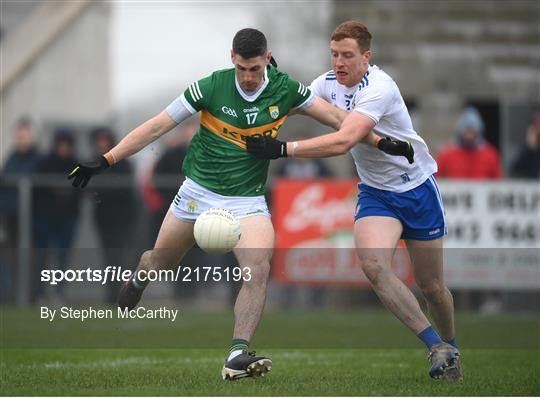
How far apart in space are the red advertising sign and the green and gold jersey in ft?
25.8

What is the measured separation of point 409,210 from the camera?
9117 millimetres

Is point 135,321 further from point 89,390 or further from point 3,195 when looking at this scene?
point 89,390

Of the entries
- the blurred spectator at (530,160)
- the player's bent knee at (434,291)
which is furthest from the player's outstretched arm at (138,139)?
the blurred spectator at (530,160)

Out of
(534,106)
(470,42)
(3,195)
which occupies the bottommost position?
(3,195)

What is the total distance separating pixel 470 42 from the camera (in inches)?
867

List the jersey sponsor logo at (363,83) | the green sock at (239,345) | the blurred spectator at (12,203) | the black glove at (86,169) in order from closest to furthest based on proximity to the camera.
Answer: the green sock at (239,345) → the black glove at (86,169) → the jersey sponsor logo at (363,83) → the blurred spectator at (12,203)

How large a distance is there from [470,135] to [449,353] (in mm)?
8367

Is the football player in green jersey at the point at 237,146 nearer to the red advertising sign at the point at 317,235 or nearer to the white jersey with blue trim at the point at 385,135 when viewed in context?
the white jersey with blue trim at the point at 385,135

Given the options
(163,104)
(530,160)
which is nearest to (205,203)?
(530,160)

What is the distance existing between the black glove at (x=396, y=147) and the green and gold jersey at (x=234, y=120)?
63cm

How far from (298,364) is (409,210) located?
178 cm

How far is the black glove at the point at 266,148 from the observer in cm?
834

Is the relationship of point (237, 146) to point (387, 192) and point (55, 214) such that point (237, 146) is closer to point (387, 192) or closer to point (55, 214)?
point (387, 192)

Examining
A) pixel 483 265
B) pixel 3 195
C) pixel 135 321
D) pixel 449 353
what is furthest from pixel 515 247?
pixel 449 353
